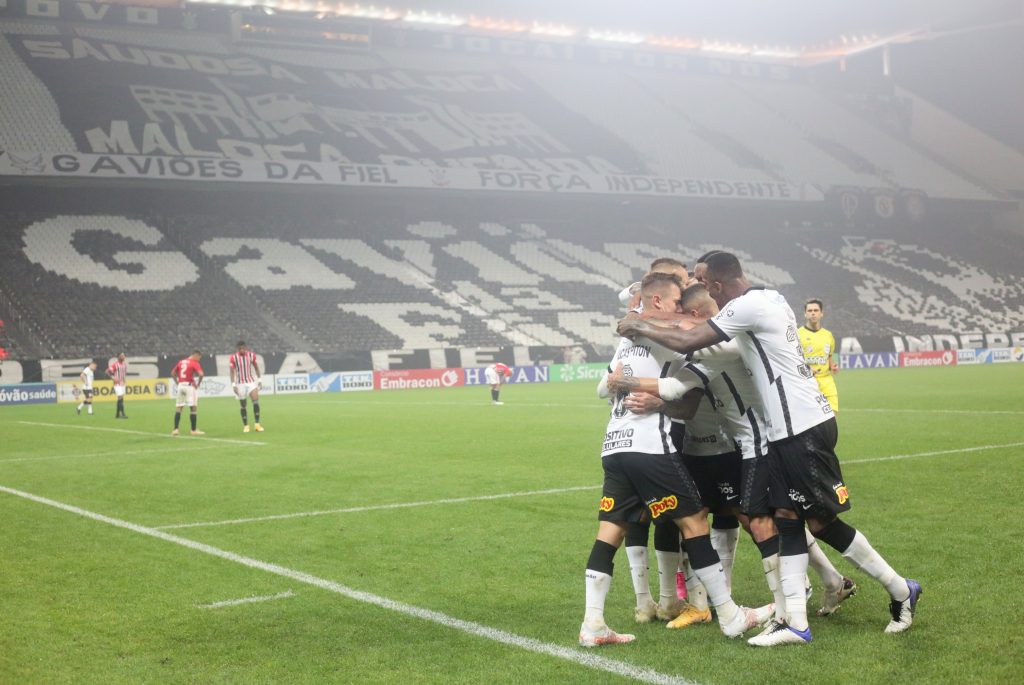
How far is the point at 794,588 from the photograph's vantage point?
19.0ft

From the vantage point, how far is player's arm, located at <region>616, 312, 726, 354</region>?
5.66m

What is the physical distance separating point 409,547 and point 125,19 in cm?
5344

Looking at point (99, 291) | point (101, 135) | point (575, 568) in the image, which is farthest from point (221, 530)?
point (101, 135)

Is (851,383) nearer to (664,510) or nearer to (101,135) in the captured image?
(664,510)

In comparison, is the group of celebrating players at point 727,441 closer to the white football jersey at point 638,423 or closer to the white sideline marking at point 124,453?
the white football jersey at point 638,423

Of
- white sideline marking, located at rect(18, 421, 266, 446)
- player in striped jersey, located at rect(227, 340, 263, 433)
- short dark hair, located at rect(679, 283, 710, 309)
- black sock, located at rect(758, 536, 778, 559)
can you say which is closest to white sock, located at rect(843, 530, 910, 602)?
black sock, located at rect(758, 536, 778, 559)

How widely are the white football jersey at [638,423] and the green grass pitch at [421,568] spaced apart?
112 centimetres

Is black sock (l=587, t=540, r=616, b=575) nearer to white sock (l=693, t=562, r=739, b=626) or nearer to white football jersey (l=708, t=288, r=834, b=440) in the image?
white sock (l=693, t=562, r=739, b=626)

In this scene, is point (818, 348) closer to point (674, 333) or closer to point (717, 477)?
point (717, 477)

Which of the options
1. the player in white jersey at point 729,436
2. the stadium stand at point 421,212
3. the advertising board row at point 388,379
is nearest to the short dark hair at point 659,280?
the player in white jersey at point 729,436

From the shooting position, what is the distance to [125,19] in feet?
180

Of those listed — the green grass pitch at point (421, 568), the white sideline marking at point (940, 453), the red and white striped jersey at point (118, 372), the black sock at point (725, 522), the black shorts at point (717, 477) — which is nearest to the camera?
the green grass pitch at point (421, 568)

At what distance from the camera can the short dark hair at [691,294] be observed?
6086mm

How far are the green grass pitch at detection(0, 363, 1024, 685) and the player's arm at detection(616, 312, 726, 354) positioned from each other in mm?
1694
